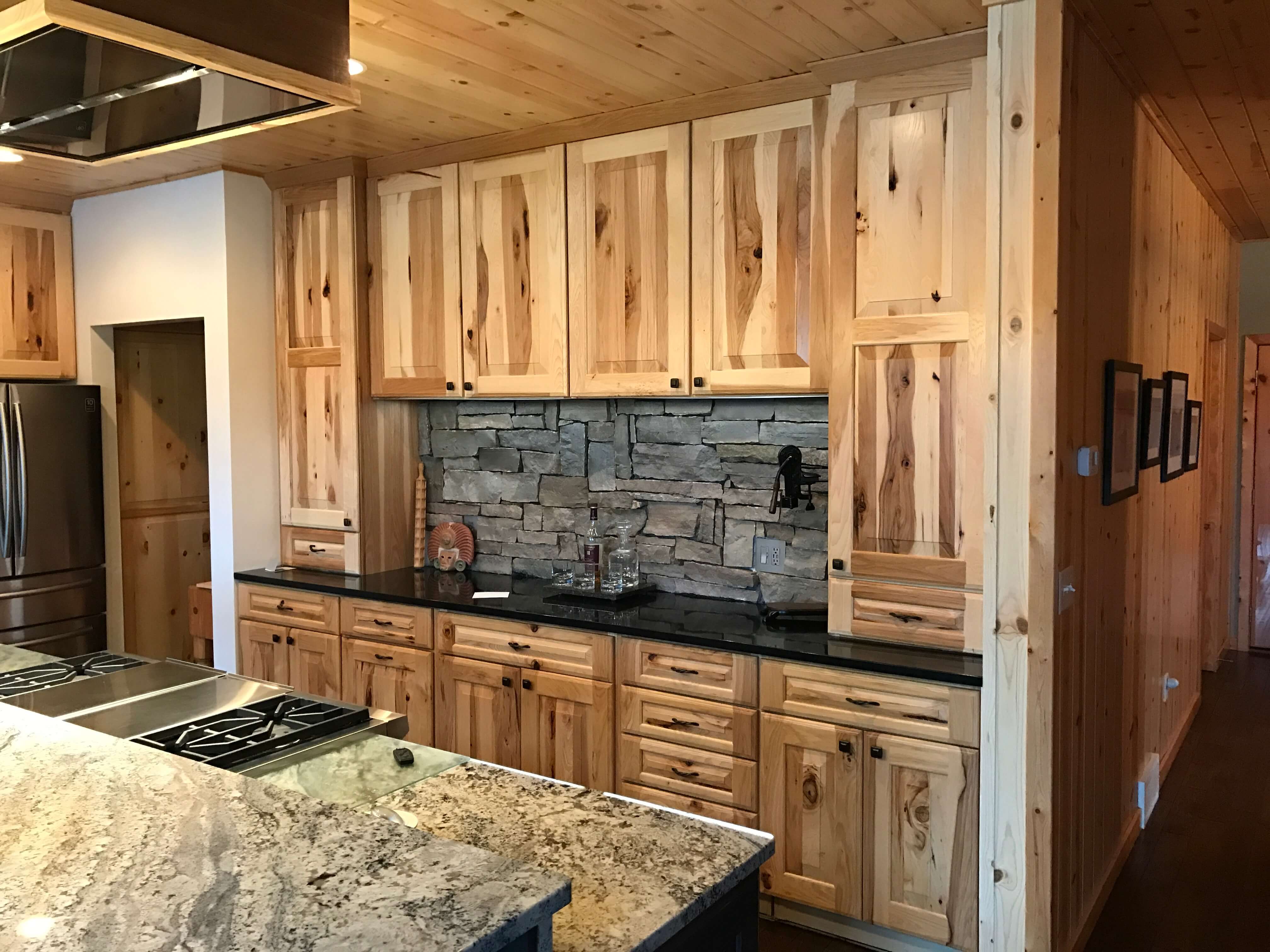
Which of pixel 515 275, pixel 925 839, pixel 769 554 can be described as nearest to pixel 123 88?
pixel 515 275

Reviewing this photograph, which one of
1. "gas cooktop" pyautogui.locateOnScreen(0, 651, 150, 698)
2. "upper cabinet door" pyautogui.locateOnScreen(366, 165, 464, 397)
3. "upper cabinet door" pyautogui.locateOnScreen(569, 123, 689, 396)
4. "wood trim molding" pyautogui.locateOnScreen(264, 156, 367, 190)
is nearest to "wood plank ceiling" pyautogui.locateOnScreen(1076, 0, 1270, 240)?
"upper cabinet door" pyautogui.locateOnScreen(569, 123, 689, 396)

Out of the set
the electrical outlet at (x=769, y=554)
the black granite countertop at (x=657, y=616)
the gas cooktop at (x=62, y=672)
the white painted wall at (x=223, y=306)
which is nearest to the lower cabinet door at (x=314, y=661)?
Result: the black granite countertop at (x=657, y=616)

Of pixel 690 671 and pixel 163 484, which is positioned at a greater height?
pixel 163 484

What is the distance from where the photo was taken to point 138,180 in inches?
173

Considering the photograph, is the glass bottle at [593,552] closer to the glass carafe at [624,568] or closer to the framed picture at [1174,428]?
the glass carafe at [624,568]

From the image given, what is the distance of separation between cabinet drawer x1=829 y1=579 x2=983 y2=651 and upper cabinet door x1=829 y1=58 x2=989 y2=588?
41 mm

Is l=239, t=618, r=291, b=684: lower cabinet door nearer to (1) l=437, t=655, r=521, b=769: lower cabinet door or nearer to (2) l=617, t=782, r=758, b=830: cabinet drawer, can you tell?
(1) l=437, t=655, r=521, b=769: lower cabinet door

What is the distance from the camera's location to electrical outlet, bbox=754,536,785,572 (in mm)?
3617

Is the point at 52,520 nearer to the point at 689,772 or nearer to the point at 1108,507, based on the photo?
the point at 689,772

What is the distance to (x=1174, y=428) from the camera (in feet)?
13.8

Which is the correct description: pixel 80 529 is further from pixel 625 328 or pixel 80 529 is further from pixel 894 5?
pixel 894 5

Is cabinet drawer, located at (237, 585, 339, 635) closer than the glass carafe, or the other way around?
the glass carafe

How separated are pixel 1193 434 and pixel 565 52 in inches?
141

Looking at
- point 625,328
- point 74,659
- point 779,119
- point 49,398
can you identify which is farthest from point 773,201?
point 49,398
